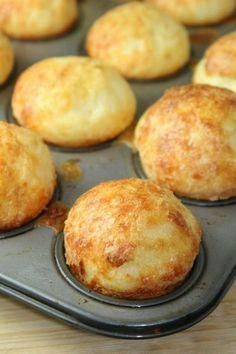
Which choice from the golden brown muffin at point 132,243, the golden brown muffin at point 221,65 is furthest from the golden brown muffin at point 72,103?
the golden brown muffin at point 132,243

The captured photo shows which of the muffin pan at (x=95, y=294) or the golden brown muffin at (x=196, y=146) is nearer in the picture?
the muffin pan at (x=95, y=294)

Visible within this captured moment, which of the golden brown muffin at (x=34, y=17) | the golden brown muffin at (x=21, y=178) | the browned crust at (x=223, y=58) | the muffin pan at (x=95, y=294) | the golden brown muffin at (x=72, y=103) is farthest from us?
the golden brown muffin at (x=34, y=17)

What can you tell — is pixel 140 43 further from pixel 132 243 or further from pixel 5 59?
pixel 132 243

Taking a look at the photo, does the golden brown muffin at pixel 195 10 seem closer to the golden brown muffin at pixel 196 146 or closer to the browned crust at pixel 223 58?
the browned crust at pixel 223 58

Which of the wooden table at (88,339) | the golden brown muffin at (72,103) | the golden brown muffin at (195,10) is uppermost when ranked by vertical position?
the golden brown muffin at (72,103)

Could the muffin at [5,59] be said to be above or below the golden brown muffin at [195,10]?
above

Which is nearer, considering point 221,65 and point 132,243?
point 132,243

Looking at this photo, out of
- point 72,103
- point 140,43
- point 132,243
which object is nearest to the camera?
point 132,243

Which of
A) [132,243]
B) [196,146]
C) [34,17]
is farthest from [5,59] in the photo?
[132,243]
